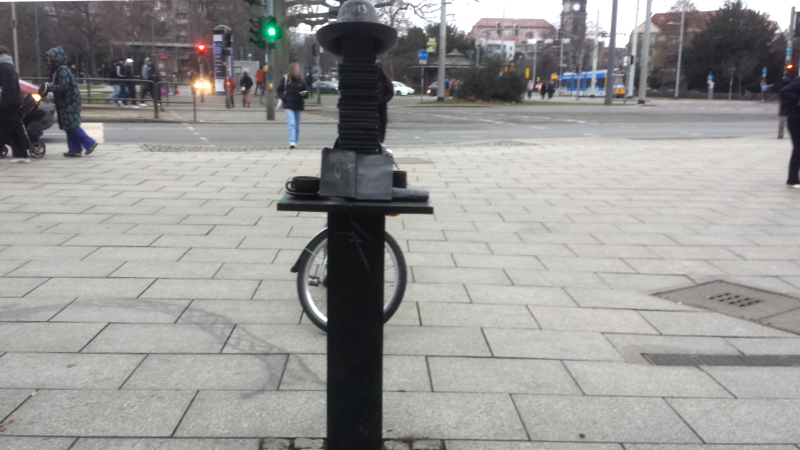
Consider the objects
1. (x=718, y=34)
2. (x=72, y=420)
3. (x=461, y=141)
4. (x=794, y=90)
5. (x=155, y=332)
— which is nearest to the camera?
(x=72, y=420)

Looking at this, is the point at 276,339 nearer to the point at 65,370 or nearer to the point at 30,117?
the point at 65,370

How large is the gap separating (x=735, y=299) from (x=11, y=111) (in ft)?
34.1

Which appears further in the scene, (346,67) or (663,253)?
(663,253)

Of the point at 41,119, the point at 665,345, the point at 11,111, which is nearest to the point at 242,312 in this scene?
the point at 665,345

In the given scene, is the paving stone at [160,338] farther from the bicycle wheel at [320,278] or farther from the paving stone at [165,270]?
the paving stone at [165,270]

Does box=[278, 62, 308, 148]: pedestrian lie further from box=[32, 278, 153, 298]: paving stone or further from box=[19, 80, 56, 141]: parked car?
box=[32, 278, 153, 298]: paving stone

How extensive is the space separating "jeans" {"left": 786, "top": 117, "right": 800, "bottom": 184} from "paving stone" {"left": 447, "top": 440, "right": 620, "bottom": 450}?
844 centimetres

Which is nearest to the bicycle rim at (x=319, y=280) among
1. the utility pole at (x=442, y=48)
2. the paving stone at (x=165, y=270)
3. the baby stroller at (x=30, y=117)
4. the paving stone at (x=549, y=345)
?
the paving stone at (x=549, y=345)

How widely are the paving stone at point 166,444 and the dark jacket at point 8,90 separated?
9334mm

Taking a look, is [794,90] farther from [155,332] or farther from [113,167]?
[113,167]

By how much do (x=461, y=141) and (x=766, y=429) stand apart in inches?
581

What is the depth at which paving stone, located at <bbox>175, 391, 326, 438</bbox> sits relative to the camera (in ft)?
9.60

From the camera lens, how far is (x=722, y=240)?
6789 millimetres

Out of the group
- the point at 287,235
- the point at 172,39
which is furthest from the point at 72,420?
the point at 172,39
